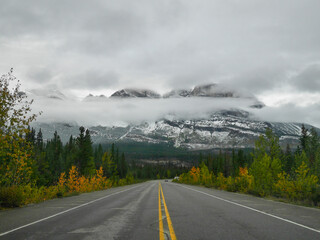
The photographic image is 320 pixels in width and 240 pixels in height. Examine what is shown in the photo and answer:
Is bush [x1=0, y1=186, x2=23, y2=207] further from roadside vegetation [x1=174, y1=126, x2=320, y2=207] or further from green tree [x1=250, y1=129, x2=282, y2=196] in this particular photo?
green tree [x1=250, y1=129, x2=282, y2=196]

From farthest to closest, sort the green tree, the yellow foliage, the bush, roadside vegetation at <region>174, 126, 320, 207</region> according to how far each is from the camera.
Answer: the green tree, roadside vegetation at <region>174, 126, 320, 207</region>, the yellow foliage, the bush

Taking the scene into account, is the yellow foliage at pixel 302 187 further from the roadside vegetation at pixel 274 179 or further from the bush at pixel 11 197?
the bush at pixel 11 197

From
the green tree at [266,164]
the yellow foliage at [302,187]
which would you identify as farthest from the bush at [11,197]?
the green tree at [266,164]

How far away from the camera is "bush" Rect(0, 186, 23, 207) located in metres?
14.1

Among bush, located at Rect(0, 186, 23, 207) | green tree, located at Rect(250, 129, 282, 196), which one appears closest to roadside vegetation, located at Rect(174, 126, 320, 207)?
green tree, located at Rect(250, 129, 282, 196)

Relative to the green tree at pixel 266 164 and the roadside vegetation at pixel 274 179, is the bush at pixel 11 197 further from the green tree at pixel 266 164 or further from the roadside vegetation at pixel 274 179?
the green tree at pixel 266 164

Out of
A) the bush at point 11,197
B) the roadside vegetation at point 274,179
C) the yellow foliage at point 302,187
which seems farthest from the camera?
the roadside vegetation at point 274,179

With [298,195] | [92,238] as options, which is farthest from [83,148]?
[92,238]

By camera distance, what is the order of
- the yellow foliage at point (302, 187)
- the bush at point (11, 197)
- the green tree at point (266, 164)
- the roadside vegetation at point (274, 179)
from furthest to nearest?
the green tree at point (266, 164) < the roadside vegetation at point (274, 179) < the yellow foliage at point (302, 187) < the bush at point (11, 197)

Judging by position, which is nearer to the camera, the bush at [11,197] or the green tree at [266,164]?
the bush at [11,197]

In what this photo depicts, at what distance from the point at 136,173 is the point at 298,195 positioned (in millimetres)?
153176

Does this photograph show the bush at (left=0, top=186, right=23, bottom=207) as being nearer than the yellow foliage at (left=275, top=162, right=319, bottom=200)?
Yes

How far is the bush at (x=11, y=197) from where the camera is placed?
46.4 ft

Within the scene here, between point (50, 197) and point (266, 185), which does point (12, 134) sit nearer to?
point (50, 197)
